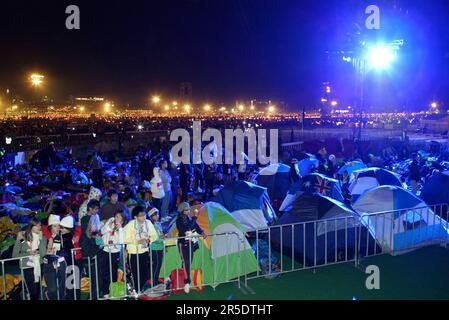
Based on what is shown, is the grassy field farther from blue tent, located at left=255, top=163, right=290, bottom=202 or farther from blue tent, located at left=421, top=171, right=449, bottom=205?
blue tent, located at left=255, top=163, right=290, bottom=202

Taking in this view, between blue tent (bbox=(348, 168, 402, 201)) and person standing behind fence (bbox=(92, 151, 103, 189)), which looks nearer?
blue tent (bbox=(348, 168, 402, 201))

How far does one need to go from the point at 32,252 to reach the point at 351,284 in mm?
5017

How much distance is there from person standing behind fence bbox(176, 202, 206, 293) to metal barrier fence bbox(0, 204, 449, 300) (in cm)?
2

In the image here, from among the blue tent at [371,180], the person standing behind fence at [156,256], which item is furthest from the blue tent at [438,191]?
the person standing behind fence at [156,256]

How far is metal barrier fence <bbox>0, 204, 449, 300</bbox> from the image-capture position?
6383 millimetres

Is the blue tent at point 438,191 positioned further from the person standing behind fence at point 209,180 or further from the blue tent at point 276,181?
the person standing behind fence at point 209,180

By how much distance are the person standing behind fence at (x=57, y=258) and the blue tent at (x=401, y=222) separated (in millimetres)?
5243

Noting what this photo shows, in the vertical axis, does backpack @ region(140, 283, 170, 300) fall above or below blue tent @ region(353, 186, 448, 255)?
below

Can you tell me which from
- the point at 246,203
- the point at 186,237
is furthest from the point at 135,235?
the point at 246,203

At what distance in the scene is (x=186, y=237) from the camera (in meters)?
6.44

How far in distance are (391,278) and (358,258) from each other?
0.74 m

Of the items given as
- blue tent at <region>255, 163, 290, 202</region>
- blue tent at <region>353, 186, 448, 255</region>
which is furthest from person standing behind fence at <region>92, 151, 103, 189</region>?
blue tent at <region>353, 186, 448, 255</region>

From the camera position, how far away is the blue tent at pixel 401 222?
Answer: 8.17 meters
